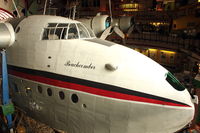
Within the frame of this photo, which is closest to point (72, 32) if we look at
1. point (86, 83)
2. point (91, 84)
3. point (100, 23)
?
point (86, 83)

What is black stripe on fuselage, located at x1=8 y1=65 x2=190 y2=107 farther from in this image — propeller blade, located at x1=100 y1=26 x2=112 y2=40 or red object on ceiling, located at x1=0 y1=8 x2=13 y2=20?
red object on ceiling, located at x1=0 y1=8 x2=13 y2=20

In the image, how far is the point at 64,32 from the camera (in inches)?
307

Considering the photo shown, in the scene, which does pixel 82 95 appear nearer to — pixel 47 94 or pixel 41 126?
pixel 47 94

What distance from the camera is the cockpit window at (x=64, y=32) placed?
25.4 feet

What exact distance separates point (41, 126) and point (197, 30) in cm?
2727

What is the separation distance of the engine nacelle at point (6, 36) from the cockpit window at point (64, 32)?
1.65 meters

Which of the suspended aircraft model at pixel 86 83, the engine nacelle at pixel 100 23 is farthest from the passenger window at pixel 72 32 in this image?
the engine nacelle at pixel 100 23

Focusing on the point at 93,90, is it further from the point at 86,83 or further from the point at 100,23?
the point at 100,23

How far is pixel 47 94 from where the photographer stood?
299 inches

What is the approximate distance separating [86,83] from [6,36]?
4496 mm

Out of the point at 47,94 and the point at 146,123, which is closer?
the point at 146,123

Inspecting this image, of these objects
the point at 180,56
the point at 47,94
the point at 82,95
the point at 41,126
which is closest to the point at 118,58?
the point at 82,95

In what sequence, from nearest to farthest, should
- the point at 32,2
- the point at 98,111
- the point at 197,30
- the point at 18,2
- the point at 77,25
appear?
1. the point at 98,111
2. the point at 77,25
3. the point at 18,2
4. the point at 32,2
5. the point at 197,30

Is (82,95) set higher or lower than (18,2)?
lower
